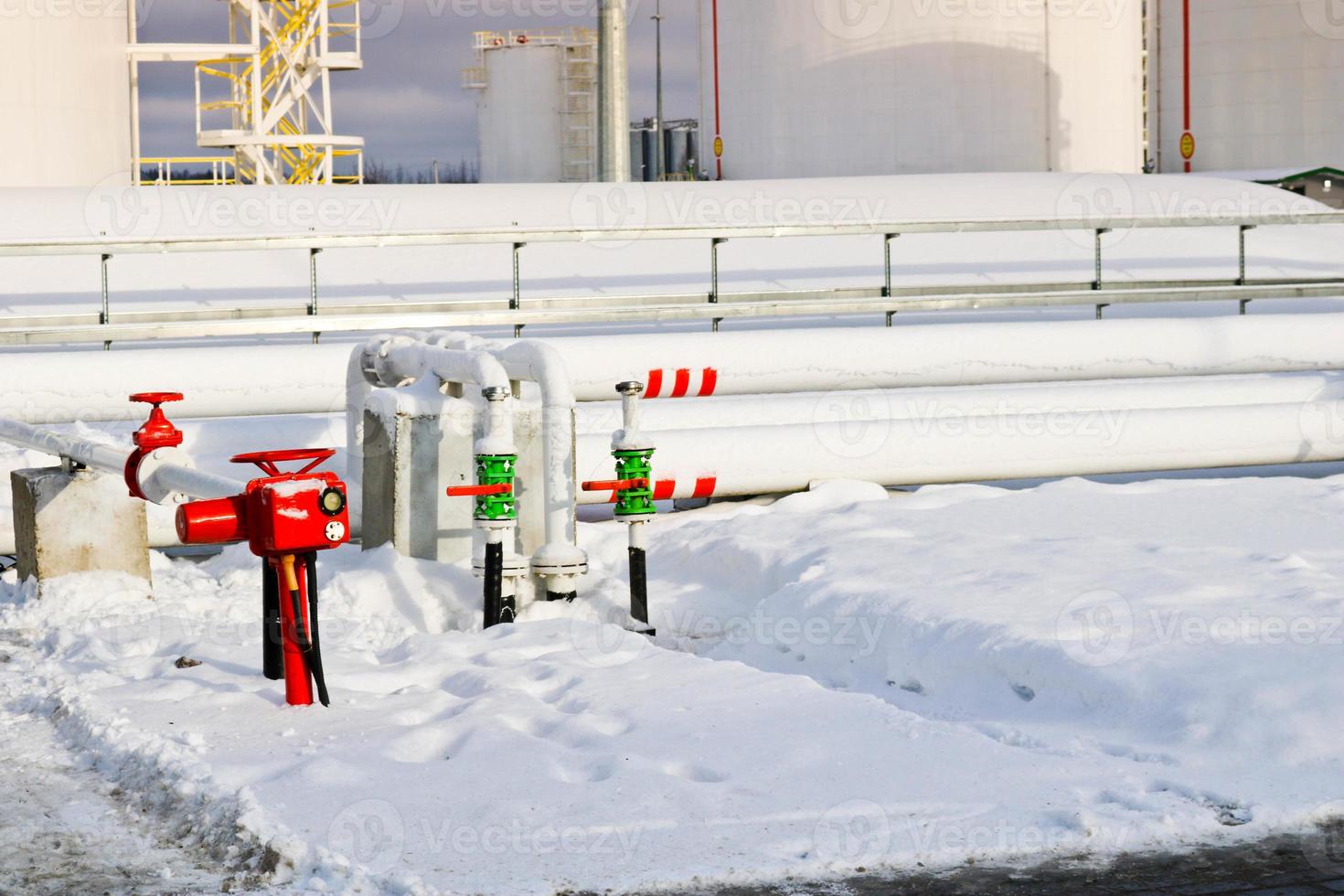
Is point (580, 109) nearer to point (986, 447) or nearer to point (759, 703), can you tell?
point (986, 447)

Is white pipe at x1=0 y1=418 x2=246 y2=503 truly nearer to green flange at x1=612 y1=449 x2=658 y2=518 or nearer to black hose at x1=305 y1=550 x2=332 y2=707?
black hose at x1=305 y1=550 x2=332 y2=707

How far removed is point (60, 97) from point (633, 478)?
878 cm

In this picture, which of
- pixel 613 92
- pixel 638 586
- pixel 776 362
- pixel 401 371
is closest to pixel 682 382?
pixel 638 586

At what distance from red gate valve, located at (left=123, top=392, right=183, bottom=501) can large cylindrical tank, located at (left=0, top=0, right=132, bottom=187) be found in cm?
803

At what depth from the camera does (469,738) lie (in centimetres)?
402

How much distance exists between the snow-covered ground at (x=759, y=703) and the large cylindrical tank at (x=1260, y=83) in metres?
9.72

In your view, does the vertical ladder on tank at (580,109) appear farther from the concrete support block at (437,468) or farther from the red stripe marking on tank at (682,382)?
the red stripe marking on tank at (682,382)

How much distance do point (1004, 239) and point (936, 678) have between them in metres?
6.87

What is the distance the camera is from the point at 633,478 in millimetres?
5777

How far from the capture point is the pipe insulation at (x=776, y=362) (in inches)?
306

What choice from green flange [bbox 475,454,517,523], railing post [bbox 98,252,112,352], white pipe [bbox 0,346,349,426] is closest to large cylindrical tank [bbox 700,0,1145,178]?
white pipe [bbox 0,346,349,426]

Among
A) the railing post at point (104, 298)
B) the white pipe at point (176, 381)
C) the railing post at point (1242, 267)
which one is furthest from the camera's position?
the railing post at point (1242, 267)

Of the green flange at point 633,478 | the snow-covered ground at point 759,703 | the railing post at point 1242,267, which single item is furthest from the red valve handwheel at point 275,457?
the railing post at point 1242,267

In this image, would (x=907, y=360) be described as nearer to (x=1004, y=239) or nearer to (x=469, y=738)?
(x=1004, y=239)
